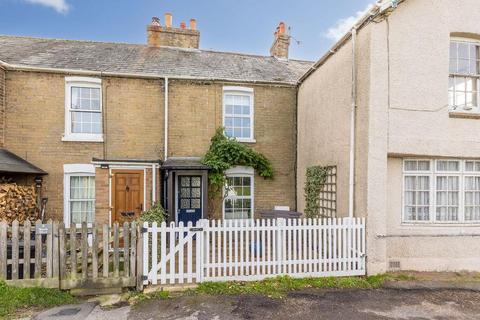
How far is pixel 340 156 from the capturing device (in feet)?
24.9

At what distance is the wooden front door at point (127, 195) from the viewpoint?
962 cm

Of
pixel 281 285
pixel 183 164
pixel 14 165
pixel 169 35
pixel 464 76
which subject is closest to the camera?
pixel 281 285

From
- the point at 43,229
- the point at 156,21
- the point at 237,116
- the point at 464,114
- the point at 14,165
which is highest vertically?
the point at 156,21

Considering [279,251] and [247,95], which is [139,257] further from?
[247,95]

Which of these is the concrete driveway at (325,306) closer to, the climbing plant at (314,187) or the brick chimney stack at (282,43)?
the climbing plant at (314,187)

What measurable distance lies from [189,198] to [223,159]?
1897mm

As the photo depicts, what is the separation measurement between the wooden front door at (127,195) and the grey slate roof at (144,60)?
3852 millimetres

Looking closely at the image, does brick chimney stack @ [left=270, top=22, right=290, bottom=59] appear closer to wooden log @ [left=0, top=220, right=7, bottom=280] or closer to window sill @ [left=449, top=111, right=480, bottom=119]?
window sill @ [left=449, top=111, right=480, bottom=119]

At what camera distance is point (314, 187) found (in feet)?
29.8

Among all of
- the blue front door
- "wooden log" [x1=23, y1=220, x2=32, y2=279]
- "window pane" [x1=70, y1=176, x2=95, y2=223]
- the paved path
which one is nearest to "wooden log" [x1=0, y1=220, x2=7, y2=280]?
"wooden log" [x1=23, y1=220, x2=32, y2=279]

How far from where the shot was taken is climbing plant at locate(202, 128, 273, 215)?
399 inches

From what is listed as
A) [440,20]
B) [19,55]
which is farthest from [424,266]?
[19,55]

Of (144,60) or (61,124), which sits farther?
(144,60)

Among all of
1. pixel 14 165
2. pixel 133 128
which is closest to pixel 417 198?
pixel 133 128
